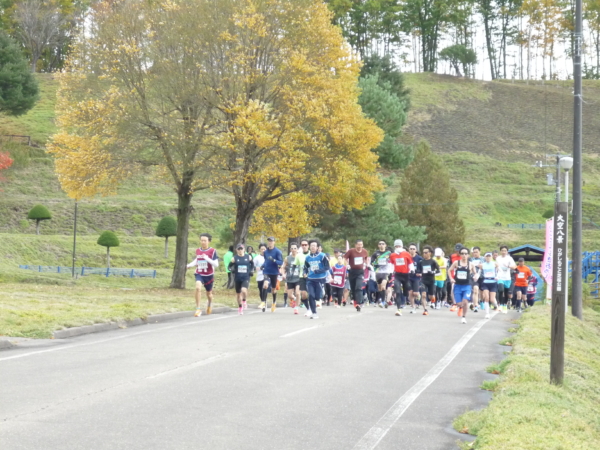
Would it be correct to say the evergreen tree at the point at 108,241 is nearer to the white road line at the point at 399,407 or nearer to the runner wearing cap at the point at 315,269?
the runner wearing cap at the point at 315,269

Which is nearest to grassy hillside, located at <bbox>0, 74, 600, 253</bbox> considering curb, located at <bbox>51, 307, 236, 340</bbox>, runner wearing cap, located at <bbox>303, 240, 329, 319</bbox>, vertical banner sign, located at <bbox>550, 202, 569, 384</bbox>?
runner wearing cap, located at <bbox>303, 240, 329, 319</bbox>

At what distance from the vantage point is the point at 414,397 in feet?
29.9

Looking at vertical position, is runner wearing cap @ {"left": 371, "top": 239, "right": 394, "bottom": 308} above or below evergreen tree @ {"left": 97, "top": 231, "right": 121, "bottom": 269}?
below

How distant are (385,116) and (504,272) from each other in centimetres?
2106

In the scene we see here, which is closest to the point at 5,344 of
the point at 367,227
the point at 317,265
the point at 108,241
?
the point at 317,265

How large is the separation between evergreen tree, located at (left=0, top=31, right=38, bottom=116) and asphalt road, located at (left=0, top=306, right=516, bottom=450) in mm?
54586

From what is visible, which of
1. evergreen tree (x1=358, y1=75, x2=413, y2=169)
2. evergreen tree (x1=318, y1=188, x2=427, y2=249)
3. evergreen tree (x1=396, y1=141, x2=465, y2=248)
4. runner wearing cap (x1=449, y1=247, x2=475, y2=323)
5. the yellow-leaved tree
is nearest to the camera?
runner wearing cap (x1=449, y1=247, x2=475, y2=323)

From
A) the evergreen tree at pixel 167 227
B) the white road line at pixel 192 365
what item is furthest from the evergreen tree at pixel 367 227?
the white road line at pixel 192 365

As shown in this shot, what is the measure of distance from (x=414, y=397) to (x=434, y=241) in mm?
46618

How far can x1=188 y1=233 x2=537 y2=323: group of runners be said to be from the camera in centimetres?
2055

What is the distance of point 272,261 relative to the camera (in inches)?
883

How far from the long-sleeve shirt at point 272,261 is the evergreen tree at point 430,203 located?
108 feet

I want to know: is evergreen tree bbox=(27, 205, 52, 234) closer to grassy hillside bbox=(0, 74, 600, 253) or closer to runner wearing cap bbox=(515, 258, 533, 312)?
grassy hillside bbox=(0, 74, 600, 253)

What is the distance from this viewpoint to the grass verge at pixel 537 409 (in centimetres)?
676
